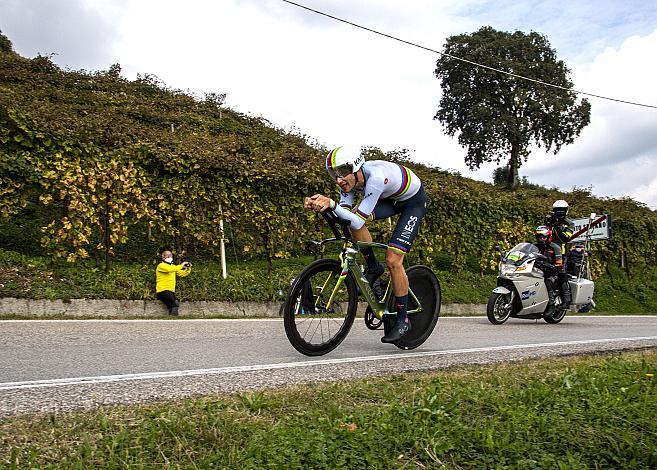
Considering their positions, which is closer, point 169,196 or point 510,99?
point 169,196

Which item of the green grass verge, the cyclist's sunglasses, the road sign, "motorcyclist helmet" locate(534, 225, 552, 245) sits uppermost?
the road sign

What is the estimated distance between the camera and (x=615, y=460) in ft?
10.4

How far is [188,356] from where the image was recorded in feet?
17.5

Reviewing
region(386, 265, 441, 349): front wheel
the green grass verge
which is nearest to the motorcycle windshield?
the green grass verge

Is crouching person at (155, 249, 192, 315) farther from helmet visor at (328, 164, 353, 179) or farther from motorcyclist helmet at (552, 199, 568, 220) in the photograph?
motorcyclist helmet at (552, 199, 568, 220)

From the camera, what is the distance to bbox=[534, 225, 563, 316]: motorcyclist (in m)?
11.2

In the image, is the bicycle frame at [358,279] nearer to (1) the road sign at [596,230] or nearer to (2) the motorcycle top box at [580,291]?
(2) the motorcycle top box at [580,291]

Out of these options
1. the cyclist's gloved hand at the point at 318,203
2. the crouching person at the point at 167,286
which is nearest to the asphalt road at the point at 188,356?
the cyclist's gloved hand at the point at 318,203

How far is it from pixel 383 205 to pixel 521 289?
5.57 metres

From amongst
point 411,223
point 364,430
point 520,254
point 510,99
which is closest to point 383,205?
point 411,223

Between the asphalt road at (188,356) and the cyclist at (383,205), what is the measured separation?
0.68 metres

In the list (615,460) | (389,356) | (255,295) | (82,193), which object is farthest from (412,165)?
(615,460)

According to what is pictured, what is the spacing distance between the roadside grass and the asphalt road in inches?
21.8

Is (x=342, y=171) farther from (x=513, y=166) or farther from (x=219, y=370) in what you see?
(x=513, y=166)
